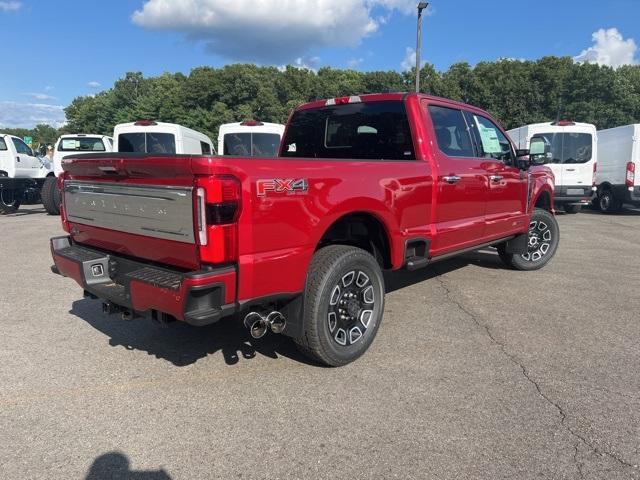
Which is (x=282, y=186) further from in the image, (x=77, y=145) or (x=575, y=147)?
(x=77, y=145)

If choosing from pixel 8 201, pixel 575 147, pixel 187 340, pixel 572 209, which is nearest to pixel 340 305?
pixel 187 340

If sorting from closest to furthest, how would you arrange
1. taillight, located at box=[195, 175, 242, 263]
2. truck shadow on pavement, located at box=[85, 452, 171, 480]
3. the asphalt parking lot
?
truck shadow on pavement, located at box=[85, 452, 171, 480] < the asphalt parking lot < taillight, located at box=[195, 175, 242, 263]

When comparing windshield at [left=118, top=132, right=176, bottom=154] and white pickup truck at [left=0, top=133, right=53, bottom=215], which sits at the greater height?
windshield at [left=118, top=132, right=176, bottom=154]

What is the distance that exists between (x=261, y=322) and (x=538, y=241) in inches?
203

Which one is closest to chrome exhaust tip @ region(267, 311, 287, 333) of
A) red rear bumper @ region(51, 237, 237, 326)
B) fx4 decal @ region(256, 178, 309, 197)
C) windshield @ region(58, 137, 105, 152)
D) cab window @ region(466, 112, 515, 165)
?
red rear bumper @ region(51, 237, 237, 326)

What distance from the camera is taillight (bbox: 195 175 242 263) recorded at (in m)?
2.66

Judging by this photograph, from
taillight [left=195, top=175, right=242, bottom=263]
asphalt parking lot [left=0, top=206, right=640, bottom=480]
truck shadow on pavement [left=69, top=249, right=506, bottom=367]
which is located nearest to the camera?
asphalt parking lot [left=0, top=206, right=640, bottom=480]

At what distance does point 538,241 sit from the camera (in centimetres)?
686

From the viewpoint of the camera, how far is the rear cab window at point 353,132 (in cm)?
453

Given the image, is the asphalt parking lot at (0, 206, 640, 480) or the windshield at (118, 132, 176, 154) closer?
the asphalt parking lot at (0, 206, 640, 480)

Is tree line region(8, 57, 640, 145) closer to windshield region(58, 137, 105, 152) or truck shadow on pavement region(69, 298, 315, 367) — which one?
windshield region(58, 137, 105, 152)

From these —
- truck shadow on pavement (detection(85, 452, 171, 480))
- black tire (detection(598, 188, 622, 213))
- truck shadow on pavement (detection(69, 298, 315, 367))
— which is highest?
black tire (detection(598, 188, 622, 213))

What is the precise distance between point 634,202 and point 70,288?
1442 centimetres

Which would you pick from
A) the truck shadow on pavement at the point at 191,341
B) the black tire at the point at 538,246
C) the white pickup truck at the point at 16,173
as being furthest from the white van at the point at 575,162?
the white pickup truck at the point at 16,173
